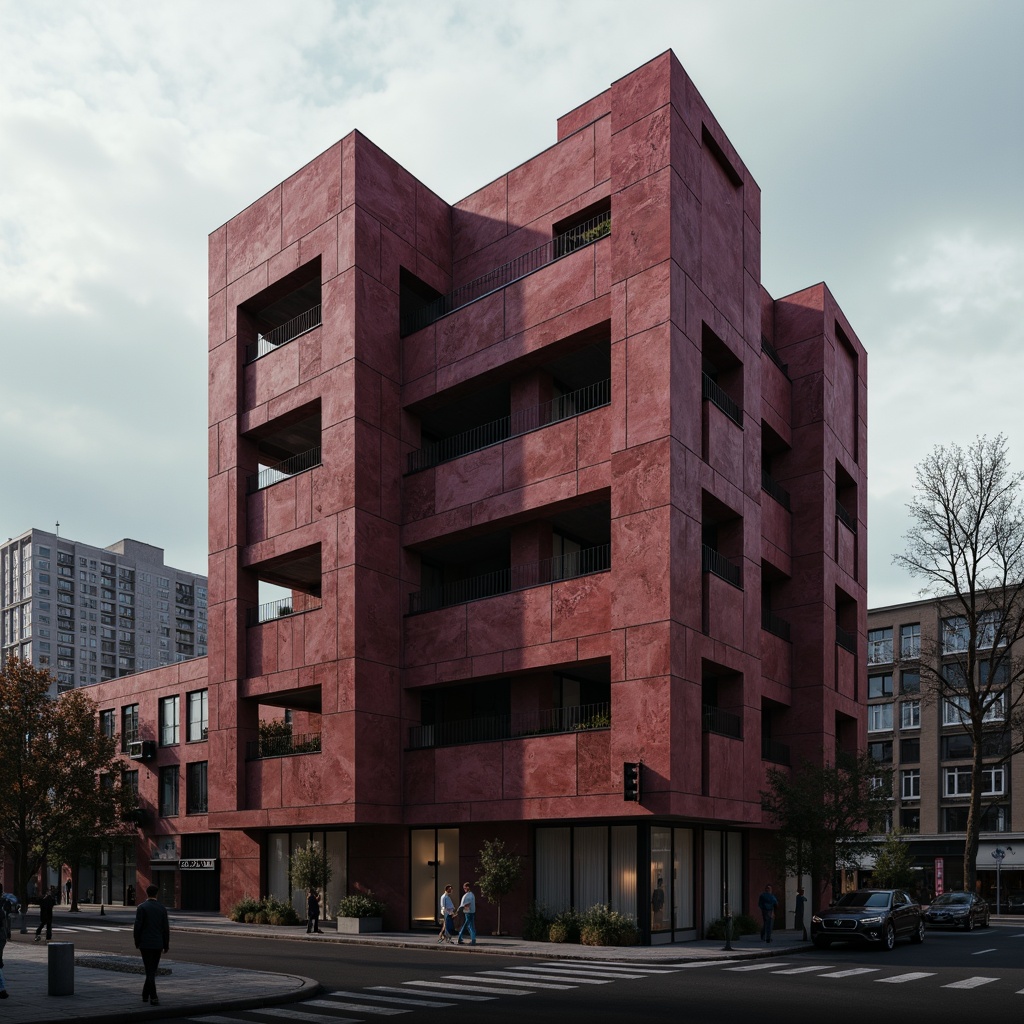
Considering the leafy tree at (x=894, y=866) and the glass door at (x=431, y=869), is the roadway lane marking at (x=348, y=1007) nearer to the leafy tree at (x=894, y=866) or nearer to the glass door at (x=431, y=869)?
the glass door at (x=431, y=869)

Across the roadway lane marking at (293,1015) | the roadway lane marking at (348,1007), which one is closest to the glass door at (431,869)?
the roadway lane marking at (348,1007)

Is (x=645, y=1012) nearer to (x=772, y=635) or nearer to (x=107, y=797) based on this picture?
(x=772, y=635)

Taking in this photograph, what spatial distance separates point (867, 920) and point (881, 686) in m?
58.8

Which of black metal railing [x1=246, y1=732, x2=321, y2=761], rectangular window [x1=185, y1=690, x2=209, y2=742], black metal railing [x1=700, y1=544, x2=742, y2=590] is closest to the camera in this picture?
black metal railing [x1=700, y1=544, x2=742, y2=590]

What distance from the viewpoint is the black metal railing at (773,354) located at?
4959 centimetres

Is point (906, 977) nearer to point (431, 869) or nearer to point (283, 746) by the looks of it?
point (431, 869)

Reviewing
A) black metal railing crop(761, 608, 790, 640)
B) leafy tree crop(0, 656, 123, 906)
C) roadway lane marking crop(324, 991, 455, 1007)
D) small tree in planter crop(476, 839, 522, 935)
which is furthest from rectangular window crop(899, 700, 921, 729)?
roadway lane marking crop(324, 991, 455, 1007)

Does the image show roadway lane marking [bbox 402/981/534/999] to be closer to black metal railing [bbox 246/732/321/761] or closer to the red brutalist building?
the red brutalist building

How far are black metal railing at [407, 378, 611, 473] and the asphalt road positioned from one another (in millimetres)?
17860

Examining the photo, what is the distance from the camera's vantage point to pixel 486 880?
3600cm

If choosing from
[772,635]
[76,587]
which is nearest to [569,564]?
[772,635]

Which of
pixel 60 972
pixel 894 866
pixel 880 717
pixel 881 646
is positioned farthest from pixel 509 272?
pixel 881 646

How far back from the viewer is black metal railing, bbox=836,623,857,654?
52.0 m

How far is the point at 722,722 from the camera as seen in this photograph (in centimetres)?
3900
